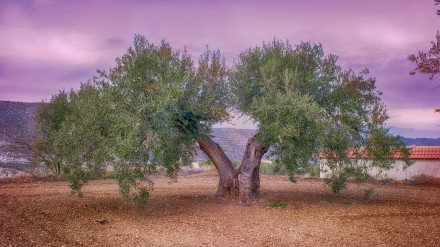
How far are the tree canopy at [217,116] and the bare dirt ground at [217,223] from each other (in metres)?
1.26

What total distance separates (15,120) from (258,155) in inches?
1698

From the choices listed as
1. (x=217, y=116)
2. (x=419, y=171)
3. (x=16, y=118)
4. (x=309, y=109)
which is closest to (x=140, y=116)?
(x=217, y=116)

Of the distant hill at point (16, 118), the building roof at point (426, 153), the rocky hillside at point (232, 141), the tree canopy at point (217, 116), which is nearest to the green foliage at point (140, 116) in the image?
the tree canopy at point (217, 116)

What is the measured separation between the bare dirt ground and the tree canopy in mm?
1259

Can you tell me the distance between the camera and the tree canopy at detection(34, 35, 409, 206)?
1075cm

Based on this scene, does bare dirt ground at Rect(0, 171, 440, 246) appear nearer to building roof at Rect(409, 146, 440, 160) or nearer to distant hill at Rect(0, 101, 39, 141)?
building roof at Rect(409, 146, 440, 160)

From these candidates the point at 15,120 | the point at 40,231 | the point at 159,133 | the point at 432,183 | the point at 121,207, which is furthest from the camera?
the point at 15,120

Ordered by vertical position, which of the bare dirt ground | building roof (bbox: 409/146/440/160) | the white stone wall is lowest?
the bare dirt ground

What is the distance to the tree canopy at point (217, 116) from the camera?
35.3 ft

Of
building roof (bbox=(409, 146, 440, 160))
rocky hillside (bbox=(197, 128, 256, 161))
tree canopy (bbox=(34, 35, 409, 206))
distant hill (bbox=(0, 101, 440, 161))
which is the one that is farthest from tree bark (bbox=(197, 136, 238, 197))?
rocky hillside (bbox=(197, 128, 256, 161))

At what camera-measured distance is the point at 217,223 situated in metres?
11.1

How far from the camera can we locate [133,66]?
12.3 m

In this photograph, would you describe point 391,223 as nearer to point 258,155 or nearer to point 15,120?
point 258,155

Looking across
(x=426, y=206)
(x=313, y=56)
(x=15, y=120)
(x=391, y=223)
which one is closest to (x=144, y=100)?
(x=313, y=56)
